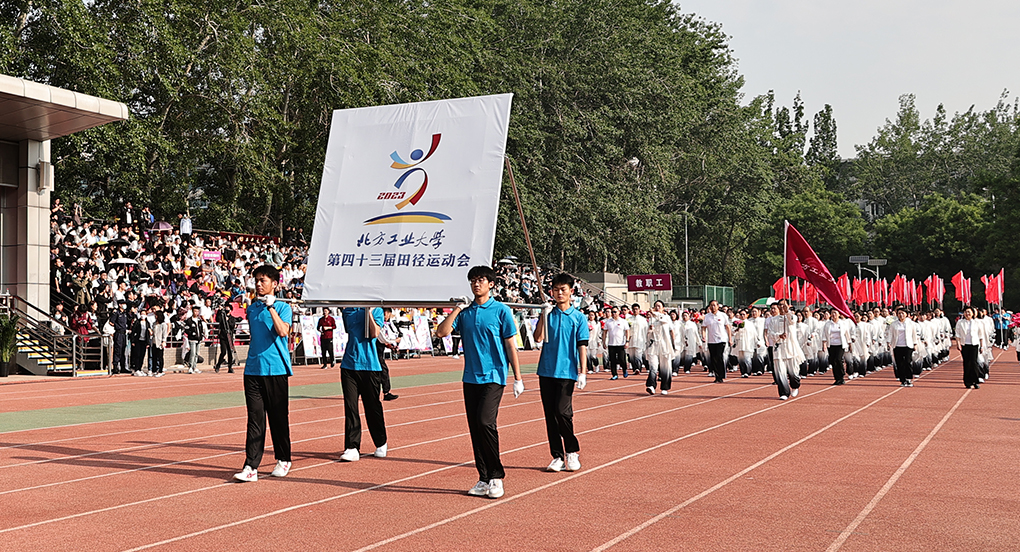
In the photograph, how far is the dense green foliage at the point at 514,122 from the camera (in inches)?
1179

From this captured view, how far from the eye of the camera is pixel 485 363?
7.52m

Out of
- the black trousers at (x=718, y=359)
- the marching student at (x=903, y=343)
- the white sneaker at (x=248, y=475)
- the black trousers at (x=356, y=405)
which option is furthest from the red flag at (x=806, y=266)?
the white sneaker at (x=248, y=475)

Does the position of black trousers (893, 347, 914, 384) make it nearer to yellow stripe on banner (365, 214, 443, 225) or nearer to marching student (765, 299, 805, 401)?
marching student (765, 299, 805, 401)

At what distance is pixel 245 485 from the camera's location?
25.7 ft

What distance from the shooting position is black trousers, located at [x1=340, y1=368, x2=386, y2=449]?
918 centimetres

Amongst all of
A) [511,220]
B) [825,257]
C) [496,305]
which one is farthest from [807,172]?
[496,305]

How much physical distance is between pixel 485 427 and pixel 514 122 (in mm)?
36456

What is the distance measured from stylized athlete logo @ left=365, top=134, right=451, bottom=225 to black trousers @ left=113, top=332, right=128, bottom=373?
54.5 ft

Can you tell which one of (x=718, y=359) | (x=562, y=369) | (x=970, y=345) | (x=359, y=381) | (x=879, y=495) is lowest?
(x=879, y=495)

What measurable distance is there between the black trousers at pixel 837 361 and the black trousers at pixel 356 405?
13.4 metres

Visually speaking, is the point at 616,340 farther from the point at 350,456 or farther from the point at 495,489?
the point at 495,489

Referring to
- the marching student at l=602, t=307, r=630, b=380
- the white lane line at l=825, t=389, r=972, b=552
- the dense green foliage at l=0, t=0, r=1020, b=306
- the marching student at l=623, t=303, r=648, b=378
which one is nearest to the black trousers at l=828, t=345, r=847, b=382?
the marching student at l=623, t=303, r=648, b=378

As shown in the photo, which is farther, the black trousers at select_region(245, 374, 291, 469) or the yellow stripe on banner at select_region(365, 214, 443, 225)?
the yellow stripe on banner at select_region(365, 214, 443, 225)

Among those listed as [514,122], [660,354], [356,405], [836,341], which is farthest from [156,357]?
[514,122]
